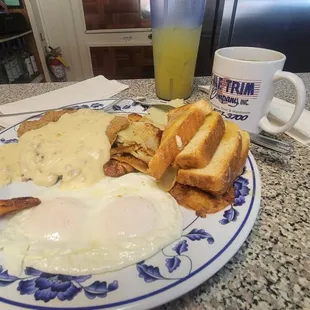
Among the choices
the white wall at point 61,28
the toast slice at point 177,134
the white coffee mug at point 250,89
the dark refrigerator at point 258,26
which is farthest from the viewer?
the white wall at point 61,28

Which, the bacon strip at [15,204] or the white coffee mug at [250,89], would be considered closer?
the bacon strip at [15,204]

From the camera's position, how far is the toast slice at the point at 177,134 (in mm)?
600

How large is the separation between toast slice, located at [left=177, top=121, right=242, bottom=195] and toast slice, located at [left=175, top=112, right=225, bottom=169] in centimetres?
1

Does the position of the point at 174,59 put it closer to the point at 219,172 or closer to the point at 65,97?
the point at 65,97

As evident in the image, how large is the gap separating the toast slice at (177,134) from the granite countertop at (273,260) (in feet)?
0.79

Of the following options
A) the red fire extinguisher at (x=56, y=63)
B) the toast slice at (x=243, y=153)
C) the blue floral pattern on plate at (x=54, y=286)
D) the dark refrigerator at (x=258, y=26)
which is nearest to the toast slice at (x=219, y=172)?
the toast slice at (x=243, y=153)

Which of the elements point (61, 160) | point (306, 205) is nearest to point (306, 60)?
point (306, 205)

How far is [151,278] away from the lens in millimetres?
401

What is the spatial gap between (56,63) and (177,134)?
299cm

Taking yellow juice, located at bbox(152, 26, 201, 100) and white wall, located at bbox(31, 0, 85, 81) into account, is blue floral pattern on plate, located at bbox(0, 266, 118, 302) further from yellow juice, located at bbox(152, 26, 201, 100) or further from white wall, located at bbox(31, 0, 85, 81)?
white wall, located at bbox(31, 0, 85, 81)

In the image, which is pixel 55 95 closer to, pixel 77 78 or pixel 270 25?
pixel 270 25

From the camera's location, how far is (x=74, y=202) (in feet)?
1.93

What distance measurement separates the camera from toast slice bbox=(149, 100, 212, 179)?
1.97 ft

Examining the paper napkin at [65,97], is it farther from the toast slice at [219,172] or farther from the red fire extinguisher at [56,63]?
the red fire extinguisher at [56,63]
